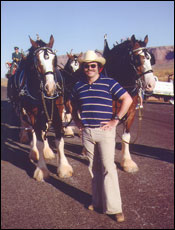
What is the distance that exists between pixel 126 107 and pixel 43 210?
11.9ft

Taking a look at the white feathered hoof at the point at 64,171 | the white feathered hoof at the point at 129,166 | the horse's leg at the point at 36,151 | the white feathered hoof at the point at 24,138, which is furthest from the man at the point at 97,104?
the white feathered hoof at the point at 24,138

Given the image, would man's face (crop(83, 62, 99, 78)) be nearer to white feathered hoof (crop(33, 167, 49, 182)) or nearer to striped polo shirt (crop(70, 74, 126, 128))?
striped polo shirt (crop(70, 74, 126, 128))

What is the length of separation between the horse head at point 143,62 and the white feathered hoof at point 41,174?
14.3ft

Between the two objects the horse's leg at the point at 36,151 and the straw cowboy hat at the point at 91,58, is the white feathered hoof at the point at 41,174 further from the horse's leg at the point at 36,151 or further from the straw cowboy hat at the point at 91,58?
the straw cowboy hat at the point at 91,58

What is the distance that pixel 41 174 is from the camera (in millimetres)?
5609

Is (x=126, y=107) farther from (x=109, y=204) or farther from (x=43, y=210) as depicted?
(x=43, y=210)

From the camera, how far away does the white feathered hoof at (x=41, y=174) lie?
5559 millimetres

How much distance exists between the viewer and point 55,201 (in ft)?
16.3

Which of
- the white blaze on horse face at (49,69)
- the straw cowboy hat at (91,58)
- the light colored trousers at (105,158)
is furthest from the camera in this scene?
the light colored trousers at (105,158)

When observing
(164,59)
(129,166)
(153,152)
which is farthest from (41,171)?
(153,152)

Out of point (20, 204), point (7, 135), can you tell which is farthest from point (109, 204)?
point (7, 135)

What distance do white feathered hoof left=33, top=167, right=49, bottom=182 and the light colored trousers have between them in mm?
2474

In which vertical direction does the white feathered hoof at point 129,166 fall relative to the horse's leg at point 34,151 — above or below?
above

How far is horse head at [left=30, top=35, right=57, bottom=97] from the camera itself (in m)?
1.74
